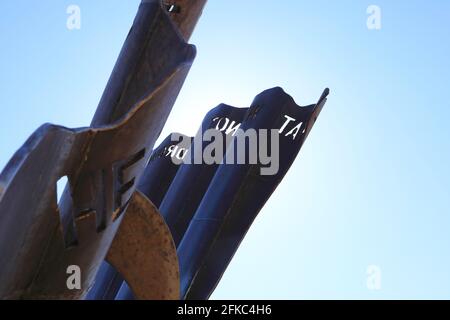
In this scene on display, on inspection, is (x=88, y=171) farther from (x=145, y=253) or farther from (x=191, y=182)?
(x=191, y=182)

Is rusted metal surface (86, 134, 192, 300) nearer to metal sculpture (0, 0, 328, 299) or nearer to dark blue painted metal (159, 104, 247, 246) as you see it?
dark blue painted metal (159, 104, 247, 246)

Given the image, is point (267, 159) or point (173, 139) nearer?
point (267, 159)

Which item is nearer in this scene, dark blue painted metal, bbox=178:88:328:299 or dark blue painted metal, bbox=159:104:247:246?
dark blue painted metal, bbox=178:88:328:299

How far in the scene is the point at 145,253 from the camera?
5.18 meters

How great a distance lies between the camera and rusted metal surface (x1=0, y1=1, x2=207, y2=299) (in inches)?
121

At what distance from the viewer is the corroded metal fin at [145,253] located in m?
5.06

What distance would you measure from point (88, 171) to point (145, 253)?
63.3 inches

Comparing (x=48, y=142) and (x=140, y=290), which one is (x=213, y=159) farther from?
(x=48, y=142)

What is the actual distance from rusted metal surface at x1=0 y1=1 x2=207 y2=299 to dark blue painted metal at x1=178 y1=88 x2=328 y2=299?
4.59 metres

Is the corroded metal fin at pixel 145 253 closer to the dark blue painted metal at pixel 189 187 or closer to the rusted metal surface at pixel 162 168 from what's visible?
the dark blue painted metal at pixel 189 187

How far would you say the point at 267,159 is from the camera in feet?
31.8

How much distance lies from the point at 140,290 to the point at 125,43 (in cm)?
184

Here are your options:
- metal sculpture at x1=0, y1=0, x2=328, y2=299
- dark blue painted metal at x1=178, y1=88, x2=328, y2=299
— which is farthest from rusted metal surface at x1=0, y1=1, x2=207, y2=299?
dark blue painted metal at x1=178, y1=88, x2=328, y2=299

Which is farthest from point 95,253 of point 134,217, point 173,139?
point 173,139
